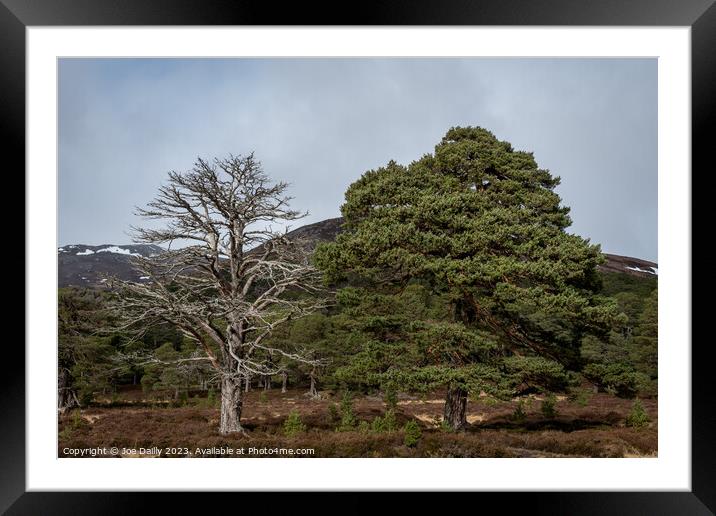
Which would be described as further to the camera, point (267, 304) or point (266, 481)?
point (267, 304)

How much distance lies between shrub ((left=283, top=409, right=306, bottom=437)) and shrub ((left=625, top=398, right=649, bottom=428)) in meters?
4.58

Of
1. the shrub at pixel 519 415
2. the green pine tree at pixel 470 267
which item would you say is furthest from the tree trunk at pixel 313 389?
the shrub at pixel 519 415

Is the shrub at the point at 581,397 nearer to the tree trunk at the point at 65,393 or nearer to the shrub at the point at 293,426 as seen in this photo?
the shrub at the point at 293,426

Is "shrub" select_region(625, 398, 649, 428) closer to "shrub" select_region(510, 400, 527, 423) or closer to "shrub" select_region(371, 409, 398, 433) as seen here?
"shrub" select_region(510, 400, 527, 423)

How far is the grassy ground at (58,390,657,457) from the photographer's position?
17.3ft
